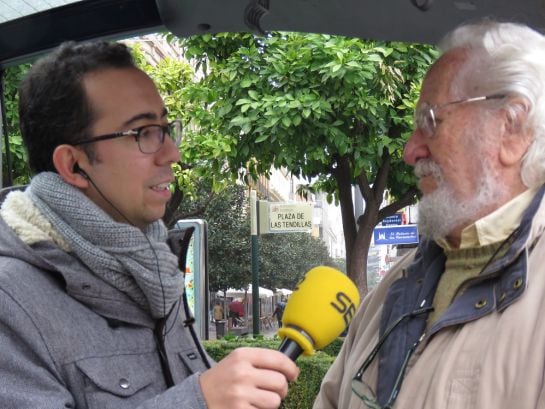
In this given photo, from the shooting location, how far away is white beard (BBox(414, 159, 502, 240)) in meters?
2.14

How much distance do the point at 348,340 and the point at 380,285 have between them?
0.73 feet

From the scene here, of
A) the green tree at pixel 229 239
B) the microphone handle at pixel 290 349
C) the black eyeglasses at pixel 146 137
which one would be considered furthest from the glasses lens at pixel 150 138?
the green tree at pixel 229 239

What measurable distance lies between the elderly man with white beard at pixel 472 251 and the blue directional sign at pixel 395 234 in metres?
13.0

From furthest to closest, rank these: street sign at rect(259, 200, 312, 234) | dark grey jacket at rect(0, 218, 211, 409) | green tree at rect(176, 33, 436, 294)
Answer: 1. street sign at rect(259, 200, 312, 234)
2. green tree at rect(176, 33, 436, 294)
3. dark grey jacket at rect(0, 218, 211, 409)

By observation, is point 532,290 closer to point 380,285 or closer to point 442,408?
point 442,408

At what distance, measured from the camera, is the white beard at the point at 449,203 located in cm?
214

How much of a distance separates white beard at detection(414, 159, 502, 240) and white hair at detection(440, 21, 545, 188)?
101 millimetres

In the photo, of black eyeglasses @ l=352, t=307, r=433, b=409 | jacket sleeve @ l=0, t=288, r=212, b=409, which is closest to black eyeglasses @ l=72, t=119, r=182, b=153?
jacket sleeve @ l=0, t=288, r=212, b=409

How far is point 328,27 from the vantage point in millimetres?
3125

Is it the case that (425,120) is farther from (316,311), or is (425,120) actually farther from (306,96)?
(306,96)

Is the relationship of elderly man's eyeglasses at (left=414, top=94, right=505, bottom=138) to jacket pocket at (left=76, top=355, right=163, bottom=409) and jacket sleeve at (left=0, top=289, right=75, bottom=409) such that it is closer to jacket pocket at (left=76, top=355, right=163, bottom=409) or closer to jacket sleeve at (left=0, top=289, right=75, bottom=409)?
jacket pocket at (left=76, top=355, right=163, bottom=409)

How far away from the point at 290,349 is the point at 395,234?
46.0 ft

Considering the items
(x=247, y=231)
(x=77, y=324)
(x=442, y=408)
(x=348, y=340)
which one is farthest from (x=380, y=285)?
(x=247, y=231)

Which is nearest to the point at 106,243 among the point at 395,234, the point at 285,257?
the point at 395,234
